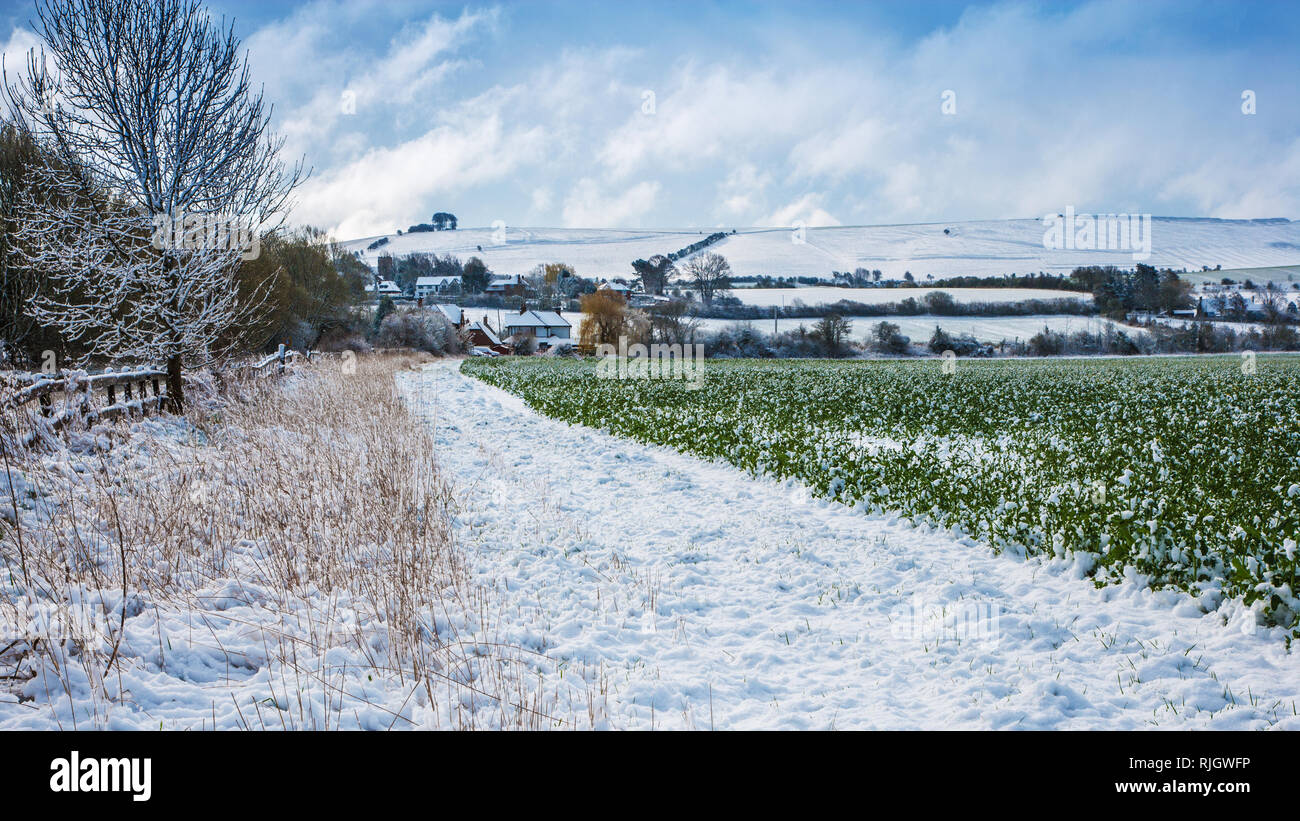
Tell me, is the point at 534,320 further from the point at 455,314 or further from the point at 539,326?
the point at 455,314

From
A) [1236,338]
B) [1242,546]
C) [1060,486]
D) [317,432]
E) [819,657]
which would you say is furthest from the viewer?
[1236,338]

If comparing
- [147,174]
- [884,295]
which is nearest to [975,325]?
[884,295]

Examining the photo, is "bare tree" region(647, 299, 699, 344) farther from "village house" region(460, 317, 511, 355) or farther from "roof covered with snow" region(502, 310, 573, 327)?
"roof covered with snow" region(502, 310, 573, 327)

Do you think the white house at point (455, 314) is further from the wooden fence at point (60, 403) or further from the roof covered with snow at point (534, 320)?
the wooden fence at point (60, 403)

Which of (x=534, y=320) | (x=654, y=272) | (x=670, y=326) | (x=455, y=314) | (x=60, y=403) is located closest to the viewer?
(x=60, y=403)

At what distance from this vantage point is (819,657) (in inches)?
173

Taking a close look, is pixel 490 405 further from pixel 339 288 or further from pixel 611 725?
pixel 339 288

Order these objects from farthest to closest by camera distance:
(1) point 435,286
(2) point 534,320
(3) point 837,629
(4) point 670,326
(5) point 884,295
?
1. (1) point 435,286
2. (2) point 534,320
3. (5) point 884,295
4. (4) point 670,326
5. (3) point 837,629

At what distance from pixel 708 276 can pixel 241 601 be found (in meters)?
96.0

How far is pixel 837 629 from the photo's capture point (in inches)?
191

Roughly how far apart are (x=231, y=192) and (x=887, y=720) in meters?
14.7

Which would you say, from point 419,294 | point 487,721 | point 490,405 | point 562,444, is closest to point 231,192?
point 562,444

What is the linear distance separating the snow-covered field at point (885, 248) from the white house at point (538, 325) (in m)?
27.0

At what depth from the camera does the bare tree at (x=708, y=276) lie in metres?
93.3
